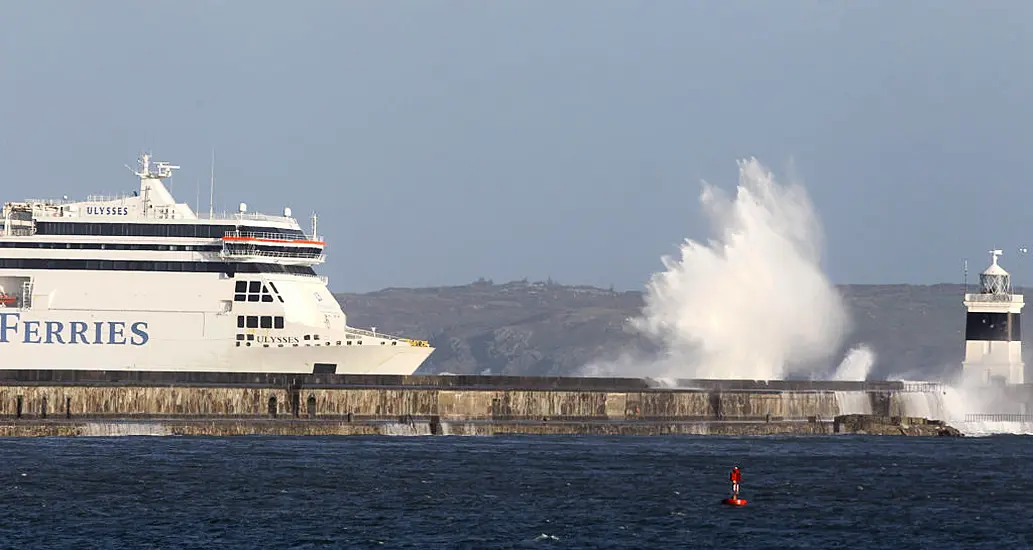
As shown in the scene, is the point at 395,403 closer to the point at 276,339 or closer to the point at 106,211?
the point at 276,339

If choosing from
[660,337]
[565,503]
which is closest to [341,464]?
[565,503]

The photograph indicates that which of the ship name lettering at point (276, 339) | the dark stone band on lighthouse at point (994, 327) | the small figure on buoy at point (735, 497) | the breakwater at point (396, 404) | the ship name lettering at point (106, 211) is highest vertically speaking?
the ship name lettering at point (106, 211)

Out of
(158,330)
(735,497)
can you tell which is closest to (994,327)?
(158,330)

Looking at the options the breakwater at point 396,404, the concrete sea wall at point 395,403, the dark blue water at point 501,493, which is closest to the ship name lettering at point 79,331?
the breakwater at point 396,404

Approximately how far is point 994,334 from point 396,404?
73.1 ft

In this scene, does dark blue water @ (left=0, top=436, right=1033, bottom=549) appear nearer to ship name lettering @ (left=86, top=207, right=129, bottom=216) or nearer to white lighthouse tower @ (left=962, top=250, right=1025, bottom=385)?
white lighthouse tower @ (left=962, top=250, right=1025, bottom=385)

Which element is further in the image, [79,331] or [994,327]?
[994,327]

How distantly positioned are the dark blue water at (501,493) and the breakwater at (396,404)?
832 mm

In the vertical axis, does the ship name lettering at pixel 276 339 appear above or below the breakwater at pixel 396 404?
above

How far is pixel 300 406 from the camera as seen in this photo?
186ft

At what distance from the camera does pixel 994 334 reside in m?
68.3

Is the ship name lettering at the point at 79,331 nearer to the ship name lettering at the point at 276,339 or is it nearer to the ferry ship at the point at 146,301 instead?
the ferry ship at the point at 146,301

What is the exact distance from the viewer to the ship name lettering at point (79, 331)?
6650 cm

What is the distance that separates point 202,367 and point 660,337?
618 inches
